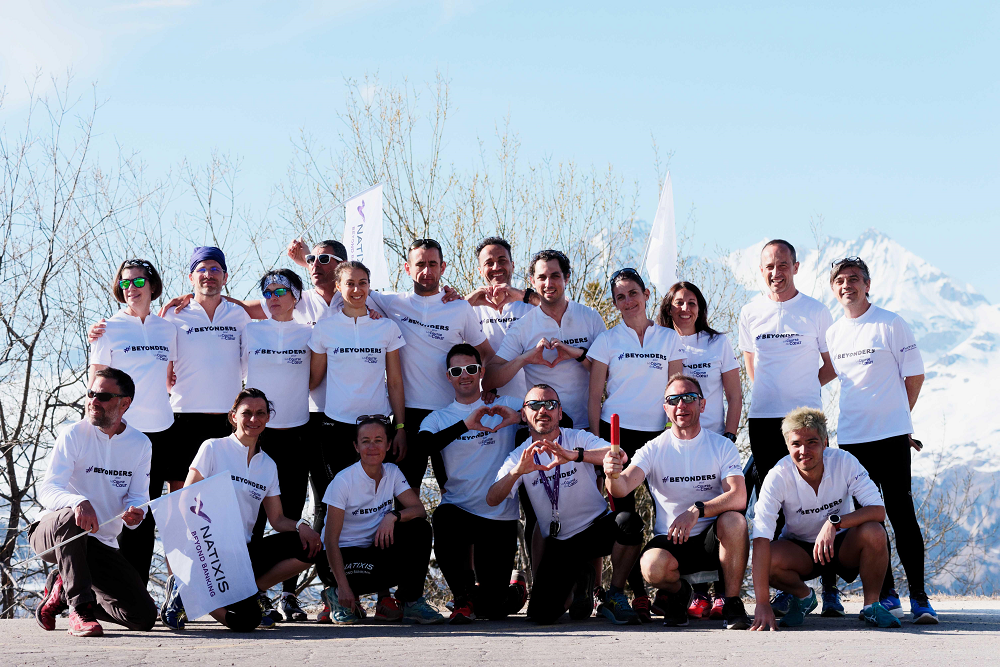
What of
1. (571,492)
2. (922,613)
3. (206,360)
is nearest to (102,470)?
(206,360)

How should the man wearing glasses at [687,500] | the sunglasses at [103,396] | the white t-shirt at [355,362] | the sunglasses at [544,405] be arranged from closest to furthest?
the sunglasses at [103,396] < the man wearing glasses at [687,500] < the sunglasses at [544,405] < the white t-shirt at [355,362]

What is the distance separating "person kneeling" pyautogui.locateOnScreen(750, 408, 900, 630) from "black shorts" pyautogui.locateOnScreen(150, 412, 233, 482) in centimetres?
399

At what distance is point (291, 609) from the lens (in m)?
7.05

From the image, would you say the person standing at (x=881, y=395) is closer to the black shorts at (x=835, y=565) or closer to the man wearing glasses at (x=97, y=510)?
the black shorts at (x=835, y=565)

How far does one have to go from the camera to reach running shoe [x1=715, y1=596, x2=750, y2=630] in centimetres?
611

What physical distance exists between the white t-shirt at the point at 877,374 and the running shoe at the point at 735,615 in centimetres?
158

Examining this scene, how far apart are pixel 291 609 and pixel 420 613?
3.42ft

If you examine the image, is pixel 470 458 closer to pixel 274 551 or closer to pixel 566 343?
pixel 566 343

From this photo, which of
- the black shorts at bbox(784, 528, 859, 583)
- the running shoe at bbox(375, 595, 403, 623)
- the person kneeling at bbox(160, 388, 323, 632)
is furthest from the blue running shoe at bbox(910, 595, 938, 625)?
the person kneeling at bbox(160, 388, 323, 632)

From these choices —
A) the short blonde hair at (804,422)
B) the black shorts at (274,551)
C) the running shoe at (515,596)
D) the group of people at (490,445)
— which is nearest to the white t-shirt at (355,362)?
the group of people at (490,445)

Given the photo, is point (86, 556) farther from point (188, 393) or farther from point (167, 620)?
point (188, 393)

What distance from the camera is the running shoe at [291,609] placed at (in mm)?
7039

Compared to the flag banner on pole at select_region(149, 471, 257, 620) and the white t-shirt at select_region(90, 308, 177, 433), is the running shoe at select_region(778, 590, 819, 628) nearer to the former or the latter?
the flag banner on pole at select_region(149, 471, 257, 620)

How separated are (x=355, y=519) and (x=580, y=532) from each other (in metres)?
1.62
